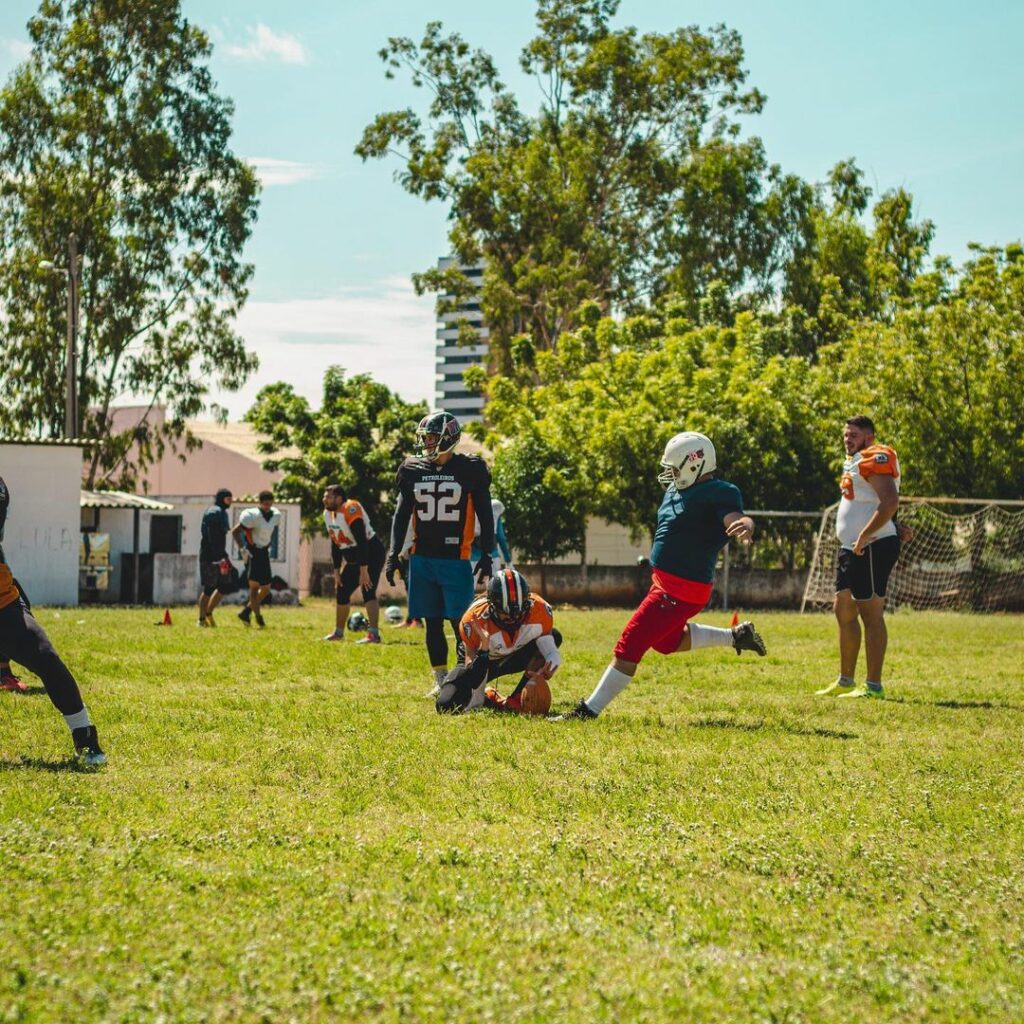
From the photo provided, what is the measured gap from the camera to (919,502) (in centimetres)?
3161

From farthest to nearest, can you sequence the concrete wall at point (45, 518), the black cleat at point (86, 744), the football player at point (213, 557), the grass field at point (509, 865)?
the concrete wall at point (45, 518), the football player at point (213, 557), the black cleat at point (86, 744), the grass field at point (509, 865)

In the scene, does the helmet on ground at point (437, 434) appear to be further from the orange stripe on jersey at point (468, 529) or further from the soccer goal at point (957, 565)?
the soccer goal at point (957, 565)

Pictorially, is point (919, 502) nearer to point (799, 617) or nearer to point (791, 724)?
point (799, 617)

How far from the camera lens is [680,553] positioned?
9477mm

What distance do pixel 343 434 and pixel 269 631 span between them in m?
23.3

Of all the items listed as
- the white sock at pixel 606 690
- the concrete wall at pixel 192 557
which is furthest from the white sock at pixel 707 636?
the concrete wall at pixel 192 557

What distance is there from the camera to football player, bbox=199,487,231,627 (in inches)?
829

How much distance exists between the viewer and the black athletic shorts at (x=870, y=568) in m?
11.5

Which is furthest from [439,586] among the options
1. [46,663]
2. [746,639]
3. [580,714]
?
[46,663]

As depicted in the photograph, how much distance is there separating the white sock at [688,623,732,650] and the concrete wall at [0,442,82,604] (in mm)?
23129

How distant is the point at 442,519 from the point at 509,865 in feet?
18.2

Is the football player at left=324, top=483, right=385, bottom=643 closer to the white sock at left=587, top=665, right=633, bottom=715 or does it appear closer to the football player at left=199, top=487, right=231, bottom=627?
the football player at left=199, top=487, right=231, bottom=627

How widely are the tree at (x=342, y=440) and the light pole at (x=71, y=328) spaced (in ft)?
20.4

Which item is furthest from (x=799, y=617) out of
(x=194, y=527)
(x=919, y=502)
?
(x=194, y=527)
